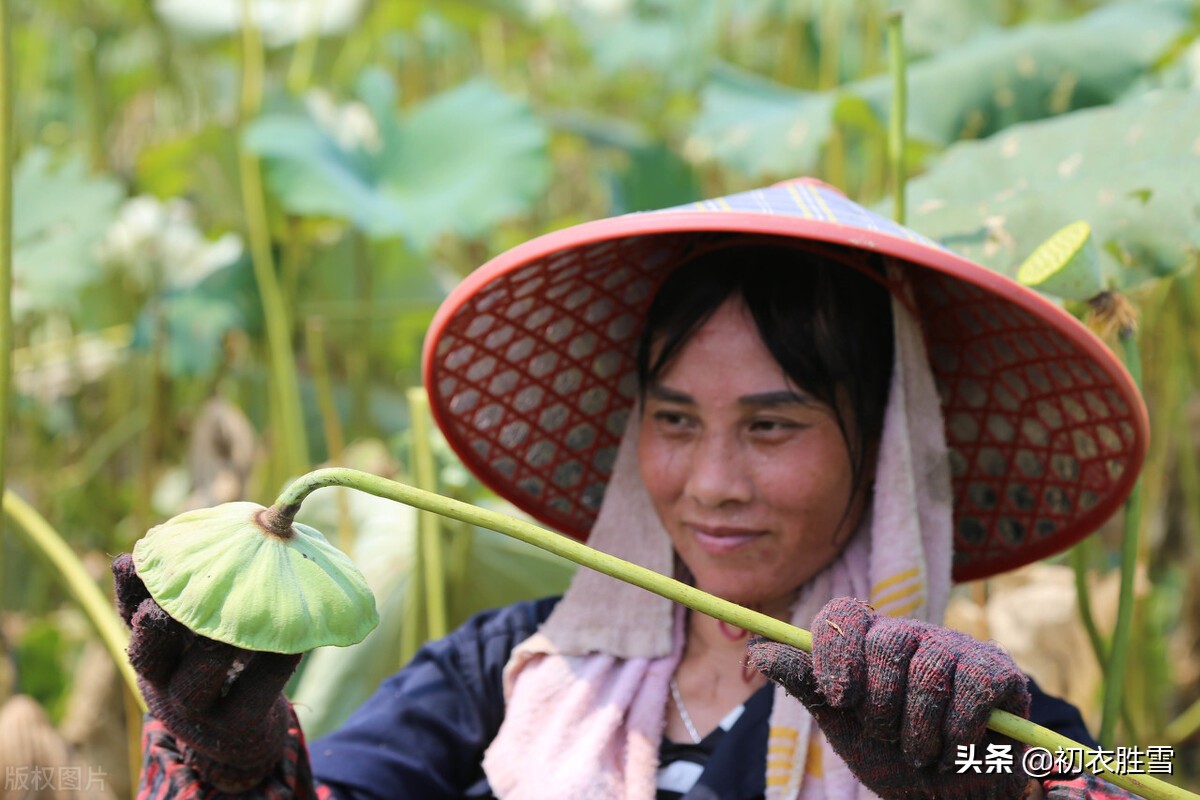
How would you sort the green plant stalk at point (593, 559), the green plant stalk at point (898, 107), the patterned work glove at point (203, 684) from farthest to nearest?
the green plant stalk at point (898, 107) → the patterned work glove at point (203, 684) → the green plant stalk at point (593, 559)

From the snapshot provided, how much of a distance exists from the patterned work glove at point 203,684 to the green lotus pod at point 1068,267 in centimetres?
70

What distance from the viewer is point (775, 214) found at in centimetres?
109

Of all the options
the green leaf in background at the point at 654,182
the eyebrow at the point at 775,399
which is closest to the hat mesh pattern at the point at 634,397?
the eyebrow at the point at 775,399

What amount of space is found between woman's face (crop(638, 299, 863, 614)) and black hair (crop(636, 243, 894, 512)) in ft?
0.04

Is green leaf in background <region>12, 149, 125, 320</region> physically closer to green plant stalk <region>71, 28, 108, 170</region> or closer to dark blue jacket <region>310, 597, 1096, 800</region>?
green plant stalk <region>71, 28, 108, 170</region>

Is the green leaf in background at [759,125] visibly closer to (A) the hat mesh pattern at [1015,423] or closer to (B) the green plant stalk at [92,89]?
(A) the hat mesh pattern at [1015,423]

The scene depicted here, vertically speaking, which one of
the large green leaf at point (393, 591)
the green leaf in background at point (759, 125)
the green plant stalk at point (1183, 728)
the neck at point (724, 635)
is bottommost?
the green plant stalk at point (1183, 728)

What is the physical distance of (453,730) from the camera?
51.9 inches

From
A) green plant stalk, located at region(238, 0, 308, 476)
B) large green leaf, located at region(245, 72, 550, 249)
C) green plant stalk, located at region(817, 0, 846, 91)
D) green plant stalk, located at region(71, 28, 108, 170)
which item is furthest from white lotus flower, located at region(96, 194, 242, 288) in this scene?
green plant stalk, located at region(817, 0, 846, 91)

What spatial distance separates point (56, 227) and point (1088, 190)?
1747 millimetres

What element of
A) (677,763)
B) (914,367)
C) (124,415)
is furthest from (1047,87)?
(124,415)

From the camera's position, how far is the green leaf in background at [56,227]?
2252mm

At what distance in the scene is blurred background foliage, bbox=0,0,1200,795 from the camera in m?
1.65

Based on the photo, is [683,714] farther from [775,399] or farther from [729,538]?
[775,399]
